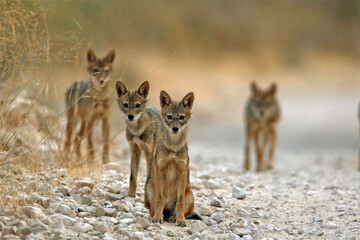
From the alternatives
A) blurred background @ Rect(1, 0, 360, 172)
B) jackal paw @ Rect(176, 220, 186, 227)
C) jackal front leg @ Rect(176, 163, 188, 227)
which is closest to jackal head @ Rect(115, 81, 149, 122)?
jackal front leg @ Rect(176, 163, 188, 227)

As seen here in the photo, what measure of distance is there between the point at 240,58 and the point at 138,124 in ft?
80.9

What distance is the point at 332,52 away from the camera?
34.5 metres

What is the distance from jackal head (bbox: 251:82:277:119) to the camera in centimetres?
1334

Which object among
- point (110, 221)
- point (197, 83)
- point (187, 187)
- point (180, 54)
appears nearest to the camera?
point (110, 221)

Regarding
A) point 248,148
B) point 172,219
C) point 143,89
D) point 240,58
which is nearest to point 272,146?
point 248,148

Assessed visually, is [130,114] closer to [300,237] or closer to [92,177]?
[92,177]

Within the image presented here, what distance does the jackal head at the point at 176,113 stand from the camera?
269 inches

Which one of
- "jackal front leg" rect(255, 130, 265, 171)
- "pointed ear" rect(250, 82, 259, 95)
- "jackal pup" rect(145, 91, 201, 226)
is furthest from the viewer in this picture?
"pointed ear" rect(250, 82, 259, 95)

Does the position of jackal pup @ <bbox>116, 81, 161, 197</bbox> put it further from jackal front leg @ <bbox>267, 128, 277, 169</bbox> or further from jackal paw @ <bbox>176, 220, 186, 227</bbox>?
jackal front leg @ <bbox>267, 128, 277, 169</bbox>

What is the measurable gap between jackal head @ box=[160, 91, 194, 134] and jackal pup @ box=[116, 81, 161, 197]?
0.59 meters

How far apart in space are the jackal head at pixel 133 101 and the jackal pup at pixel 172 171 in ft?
1.88

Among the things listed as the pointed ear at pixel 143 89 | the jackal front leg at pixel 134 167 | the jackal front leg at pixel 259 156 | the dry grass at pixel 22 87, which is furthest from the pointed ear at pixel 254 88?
the pointed ear at pixel 143 89

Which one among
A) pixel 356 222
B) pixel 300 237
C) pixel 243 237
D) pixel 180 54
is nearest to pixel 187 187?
pixel 243 237

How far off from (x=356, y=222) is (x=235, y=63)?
2444 cm
